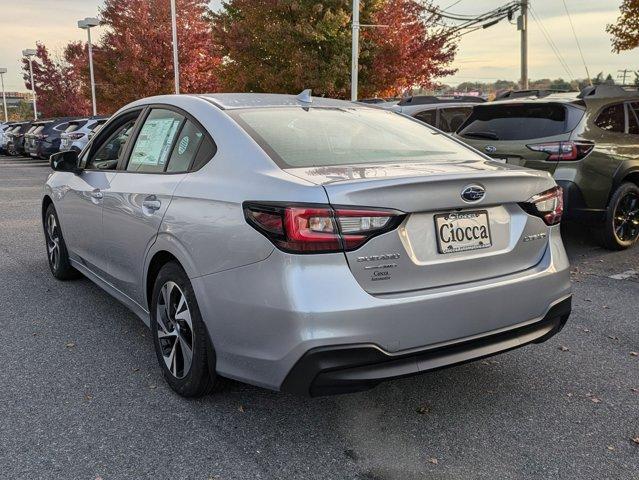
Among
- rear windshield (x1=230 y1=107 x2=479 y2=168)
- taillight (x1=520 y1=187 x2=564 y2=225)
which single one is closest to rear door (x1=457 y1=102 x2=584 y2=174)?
rear windshield (x1=230 y1=107 x2=479 y2=168)

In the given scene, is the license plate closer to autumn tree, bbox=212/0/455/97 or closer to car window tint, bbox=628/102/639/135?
car window tint, bbox=628/102/639/135

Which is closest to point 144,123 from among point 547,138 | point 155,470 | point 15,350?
point 15,350

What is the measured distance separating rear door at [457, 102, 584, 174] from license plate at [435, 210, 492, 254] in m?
3.67

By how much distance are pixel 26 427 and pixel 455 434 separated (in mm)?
2039

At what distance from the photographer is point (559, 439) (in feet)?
9.53

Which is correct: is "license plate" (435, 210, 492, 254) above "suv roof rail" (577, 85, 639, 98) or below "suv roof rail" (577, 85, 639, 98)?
below

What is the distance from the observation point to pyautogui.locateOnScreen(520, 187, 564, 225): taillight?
9.91 ft

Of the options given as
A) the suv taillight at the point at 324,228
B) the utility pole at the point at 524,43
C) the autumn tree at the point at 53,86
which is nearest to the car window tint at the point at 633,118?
the suv taillight at the point at 324,228

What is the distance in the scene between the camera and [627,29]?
1364 centimetres

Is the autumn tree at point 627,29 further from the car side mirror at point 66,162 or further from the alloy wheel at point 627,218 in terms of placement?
the car side mirror at point 66,162

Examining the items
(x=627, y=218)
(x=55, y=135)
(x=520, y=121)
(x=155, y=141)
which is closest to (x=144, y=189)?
(x=155, y=141)

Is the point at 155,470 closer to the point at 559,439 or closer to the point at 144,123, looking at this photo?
the point at 559,439

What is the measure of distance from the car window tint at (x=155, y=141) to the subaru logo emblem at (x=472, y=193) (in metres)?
1.69

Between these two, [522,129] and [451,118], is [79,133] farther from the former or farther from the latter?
[522,129]
